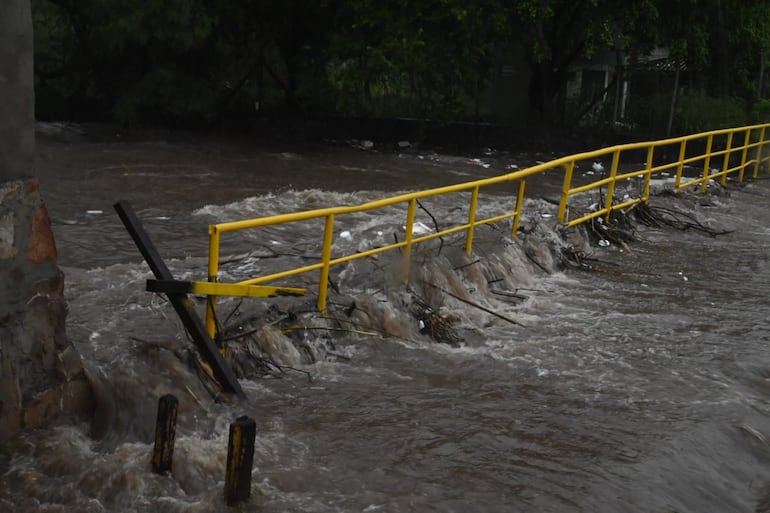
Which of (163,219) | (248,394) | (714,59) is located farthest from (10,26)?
(714,59)

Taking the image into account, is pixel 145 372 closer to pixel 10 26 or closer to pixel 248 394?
pixel 248 394

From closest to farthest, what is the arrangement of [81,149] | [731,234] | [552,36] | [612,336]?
[612,336] < [731,234] < [81,149] < [552,36]

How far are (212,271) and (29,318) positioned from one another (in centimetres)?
120

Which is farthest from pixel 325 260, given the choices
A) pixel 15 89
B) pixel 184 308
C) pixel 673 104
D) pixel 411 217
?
pixel 673 104

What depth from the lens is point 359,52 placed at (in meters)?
24.0

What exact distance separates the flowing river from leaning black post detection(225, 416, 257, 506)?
0.12 metres

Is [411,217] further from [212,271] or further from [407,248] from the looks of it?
[212,271]

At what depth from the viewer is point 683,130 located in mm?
24359

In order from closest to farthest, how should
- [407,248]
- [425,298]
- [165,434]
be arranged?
[165,434]
[407,248]
[425,298]

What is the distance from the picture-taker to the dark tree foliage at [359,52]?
76.5 ft

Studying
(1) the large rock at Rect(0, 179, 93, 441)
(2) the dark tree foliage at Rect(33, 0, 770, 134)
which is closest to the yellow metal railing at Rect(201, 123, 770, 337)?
(1) the large rock at Rect(0, 179, 93, 441)

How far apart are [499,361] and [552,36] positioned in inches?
773

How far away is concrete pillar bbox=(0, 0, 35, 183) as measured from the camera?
4902mm

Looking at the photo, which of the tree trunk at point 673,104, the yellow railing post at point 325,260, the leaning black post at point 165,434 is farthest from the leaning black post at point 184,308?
the tree trunk at point 673,104
